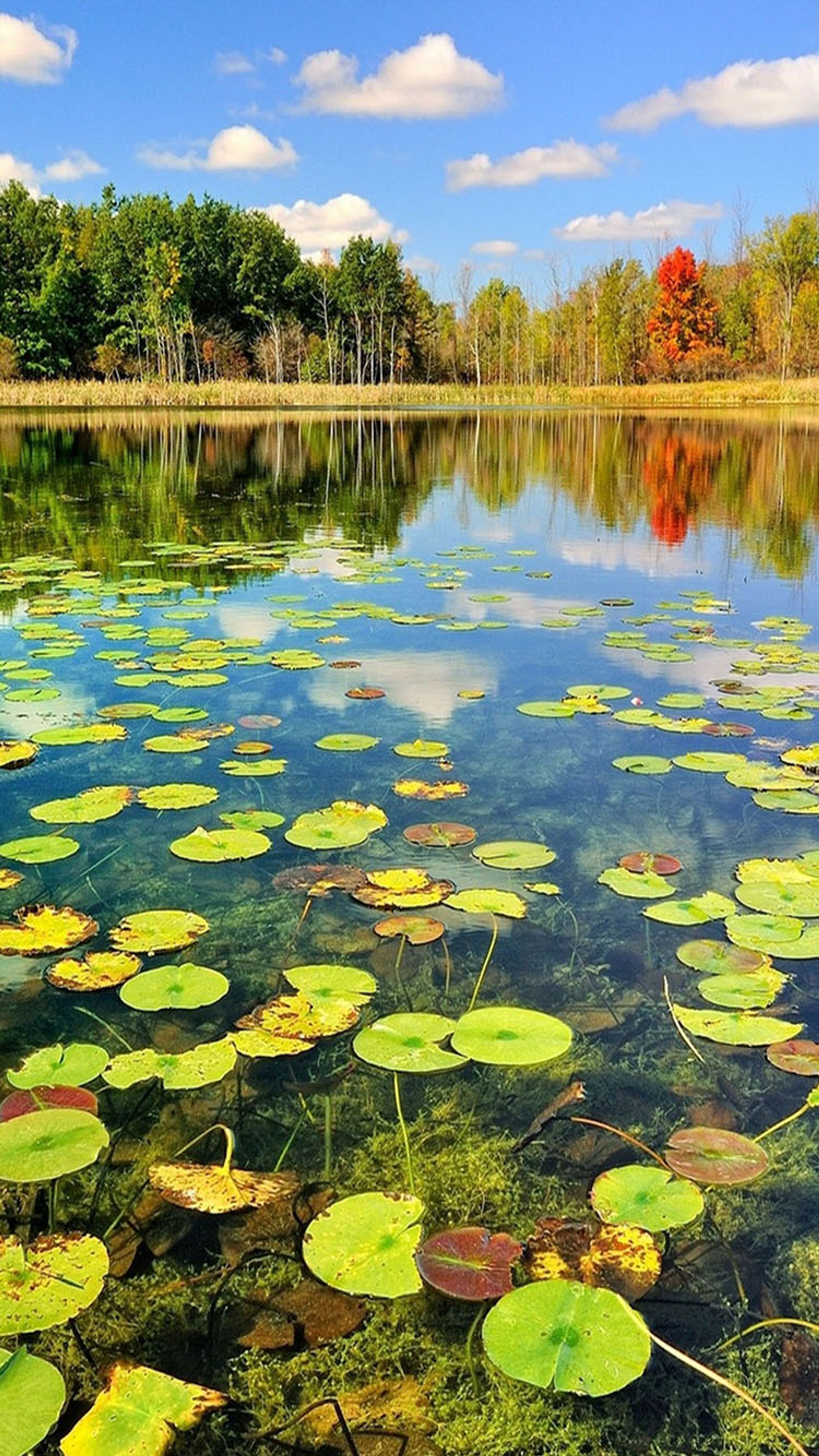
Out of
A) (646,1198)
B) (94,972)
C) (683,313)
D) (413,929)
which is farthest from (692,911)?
(683,313)

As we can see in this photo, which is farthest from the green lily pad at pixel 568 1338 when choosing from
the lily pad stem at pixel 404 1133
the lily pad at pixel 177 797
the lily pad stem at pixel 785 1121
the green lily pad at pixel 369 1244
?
the lily pad at pixel 177 797

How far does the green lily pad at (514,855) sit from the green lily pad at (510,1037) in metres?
0.61

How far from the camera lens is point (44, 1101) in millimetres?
1501

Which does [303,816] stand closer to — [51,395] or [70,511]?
[70,511]

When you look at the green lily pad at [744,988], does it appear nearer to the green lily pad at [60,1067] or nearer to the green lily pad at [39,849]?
the green lily pad at [60,1067]

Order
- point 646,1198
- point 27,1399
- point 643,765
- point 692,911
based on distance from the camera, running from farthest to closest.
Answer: point 643,765 < point 692,911 < point 646,1198 < point 27,1399

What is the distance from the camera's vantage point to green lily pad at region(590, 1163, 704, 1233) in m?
1.29

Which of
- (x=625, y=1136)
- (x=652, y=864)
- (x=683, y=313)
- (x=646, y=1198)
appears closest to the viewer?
(x=646, y=1198)

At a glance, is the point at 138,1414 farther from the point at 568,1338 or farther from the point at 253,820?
the point at 253,820

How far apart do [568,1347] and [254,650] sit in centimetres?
352

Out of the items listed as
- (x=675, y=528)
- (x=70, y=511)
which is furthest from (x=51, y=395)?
(x=675, y=528)

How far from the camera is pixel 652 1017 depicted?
70.0 inches

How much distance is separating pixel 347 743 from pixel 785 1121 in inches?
73.7

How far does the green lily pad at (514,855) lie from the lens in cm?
232
